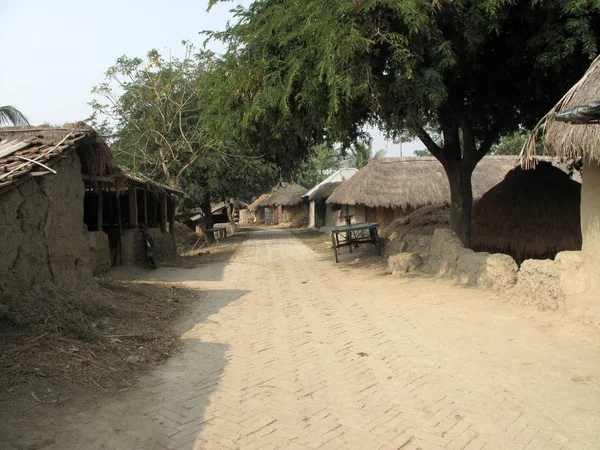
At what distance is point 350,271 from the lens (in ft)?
38.2

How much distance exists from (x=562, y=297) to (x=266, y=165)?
17927mm

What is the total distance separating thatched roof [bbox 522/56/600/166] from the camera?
18.1 ft

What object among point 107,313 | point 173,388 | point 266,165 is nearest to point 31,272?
point 107,313

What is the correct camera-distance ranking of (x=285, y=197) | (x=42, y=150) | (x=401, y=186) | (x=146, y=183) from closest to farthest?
(x=42, y=150) < (x=146, y=183) < (x=401, y=186) < (x=285, y=197)

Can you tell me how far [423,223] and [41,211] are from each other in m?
9.94

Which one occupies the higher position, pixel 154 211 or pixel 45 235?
pixel 154 211

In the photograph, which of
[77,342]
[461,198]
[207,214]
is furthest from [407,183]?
[77,342]

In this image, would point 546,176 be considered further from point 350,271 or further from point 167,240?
point 167,240

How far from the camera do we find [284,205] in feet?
148

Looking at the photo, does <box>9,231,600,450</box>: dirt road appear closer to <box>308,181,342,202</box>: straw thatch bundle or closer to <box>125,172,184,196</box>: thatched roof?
<box>125,172,184,196</box>: thatched roof

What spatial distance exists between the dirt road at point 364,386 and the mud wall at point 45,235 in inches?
70.8

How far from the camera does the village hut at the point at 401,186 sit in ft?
65.2

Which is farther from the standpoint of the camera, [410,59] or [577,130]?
[410,59]

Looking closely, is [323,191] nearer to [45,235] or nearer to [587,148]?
[587,148]
